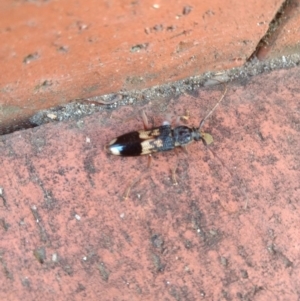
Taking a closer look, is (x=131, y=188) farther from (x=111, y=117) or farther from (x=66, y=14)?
(x=66, y=14)

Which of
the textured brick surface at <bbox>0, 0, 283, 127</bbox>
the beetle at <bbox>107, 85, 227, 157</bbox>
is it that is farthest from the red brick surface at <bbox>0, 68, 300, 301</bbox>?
the textured brick surface at <bbox>0, 0, 283, 127</bbox>

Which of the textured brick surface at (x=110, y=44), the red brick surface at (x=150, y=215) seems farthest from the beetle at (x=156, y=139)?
the textured brick surface at (x=110, y=44)

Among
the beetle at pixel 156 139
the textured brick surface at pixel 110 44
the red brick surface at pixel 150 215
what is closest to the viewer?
the textured brick surface at pixel 110 44

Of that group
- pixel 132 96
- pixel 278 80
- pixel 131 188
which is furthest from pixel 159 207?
pixel 278 80

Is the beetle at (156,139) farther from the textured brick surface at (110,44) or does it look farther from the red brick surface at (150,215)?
the textured brick surface at (110,44)

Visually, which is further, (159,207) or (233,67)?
(233,67)

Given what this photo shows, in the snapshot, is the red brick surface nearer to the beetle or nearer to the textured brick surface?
the beetle
